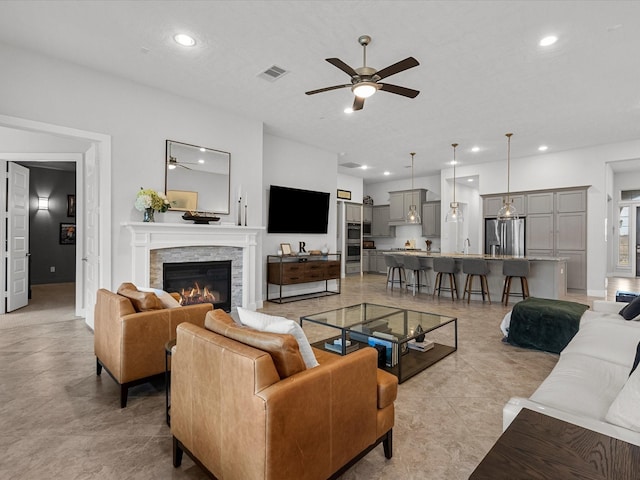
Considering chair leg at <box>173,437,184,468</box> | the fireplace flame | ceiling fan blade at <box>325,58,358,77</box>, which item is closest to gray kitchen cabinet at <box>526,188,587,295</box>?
ceiling fan blade at <box>325,58,358,77</box>

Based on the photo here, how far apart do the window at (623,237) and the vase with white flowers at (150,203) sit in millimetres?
11848

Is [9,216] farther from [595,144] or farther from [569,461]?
[595,144]

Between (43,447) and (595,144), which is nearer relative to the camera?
(43,447)

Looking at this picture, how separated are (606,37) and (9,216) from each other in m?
7.97

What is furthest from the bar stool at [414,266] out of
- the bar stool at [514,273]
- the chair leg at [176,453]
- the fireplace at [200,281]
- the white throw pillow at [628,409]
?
the chair leg at [176,453]

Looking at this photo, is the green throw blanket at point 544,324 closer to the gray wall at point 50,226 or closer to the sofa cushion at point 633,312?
the sofa cushion at point 633,312

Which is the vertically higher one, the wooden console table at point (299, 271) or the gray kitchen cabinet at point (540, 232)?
the gray kitchen cabinet at point (540, 232)

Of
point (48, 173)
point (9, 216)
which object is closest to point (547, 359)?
point (9, 216)

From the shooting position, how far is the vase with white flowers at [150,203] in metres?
4.16

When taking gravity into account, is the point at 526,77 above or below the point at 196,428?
above

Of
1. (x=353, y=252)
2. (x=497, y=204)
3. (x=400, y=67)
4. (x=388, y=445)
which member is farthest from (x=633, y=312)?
(x=353, y=252)

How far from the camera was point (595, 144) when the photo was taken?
705 centimetres

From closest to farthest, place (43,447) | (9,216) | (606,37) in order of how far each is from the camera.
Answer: (43,447), (606,37), (9,216)

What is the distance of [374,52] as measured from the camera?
354 centimetres
